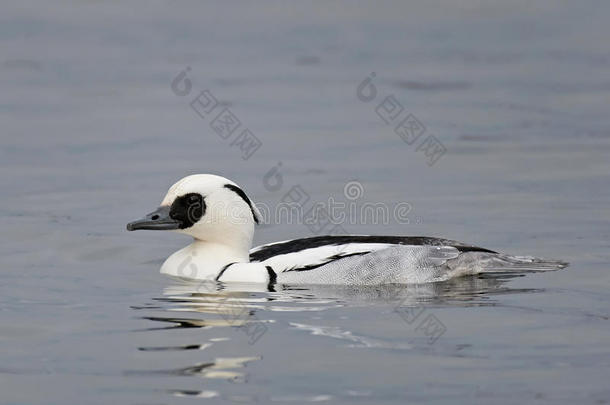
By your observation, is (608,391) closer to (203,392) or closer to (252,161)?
(203,392)

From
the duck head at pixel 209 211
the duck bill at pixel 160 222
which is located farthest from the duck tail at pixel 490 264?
the duck bill at pixel 160 222

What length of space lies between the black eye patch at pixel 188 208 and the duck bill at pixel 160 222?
4cm

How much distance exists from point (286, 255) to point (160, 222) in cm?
121

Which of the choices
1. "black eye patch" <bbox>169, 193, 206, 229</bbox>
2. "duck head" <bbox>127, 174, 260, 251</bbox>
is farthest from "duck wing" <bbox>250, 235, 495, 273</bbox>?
"black eye patch" <bbox>169, 193, 206, 229</bbox>

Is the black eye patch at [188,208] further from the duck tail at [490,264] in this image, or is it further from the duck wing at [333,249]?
the duck tail at [490,264]

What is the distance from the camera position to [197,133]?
24.0 meters

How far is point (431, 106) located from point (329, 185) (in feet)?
22.7

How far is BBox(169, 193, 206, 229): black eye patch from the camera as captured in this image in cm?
1385

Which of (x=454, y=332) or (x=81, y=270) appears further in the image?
(x=81, y=270)

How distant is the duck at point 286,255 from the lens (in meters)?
13.7

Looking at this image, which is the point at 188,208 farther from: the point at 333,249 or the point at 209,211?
the point at 333,249

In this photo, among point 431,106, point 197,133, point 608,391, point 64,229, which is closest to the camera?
point 608,391

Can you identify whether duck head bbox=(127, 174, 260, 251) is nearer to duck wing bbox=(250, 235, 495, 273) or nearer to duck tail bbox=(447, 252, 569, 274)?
duck wing bbox=(250, 235, 495, 273)

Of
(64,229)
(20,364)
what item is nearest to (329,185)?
(64,229)
